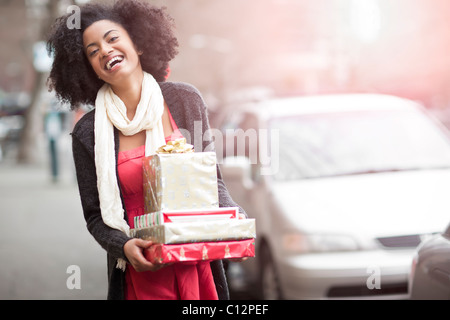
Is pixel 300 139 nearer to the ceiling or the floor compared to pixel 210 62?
nearer to the floor

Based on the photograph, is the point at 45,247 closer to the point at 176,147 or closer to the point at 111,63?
the point at 111,63

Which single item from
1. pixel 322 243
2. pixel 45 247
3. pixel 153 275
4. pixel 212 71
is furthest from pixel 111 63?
pixel 212 71

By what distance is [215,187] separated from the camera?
2.51 meters

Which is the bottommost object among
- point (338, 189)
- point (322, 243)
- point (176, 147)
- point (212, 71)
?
point (322, 243)

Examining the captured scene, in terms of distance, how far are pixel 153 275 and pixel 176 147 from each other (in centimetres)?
45

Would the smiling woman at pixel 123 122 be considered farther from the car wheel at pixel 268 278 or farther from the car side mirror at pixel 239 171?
the car side mirror at pixel 239 171

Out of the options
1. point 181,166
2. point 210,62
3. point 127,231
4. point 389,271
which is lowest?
point 389,271

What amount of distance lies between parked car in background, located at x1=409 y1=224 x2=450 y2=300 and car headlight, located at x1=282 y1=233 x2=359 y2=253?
1621 millimetres

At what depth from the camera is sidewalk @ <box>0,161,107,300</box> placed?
689cm

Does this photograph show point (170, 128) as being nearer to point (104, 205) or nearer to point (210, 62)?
point (104, 205)

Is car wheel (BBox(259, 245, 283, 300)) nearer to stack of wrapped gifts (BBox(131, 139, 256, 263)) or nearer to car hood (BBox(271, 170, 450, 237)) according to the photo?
car hood (BBox(271, 170, 450, 237))

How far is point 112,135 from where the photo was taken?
2648 mm
